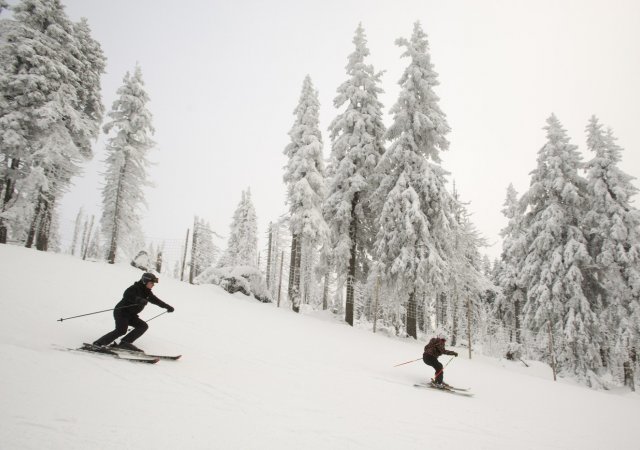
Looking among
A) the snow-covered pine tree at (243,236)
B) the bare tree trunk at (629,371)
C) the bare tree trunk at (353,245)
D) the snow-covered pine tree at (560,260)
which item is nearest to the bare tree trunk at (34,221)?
the bare tree trunk at (353,245)

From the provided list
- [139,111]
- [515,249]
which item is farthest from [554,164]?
[139,111]

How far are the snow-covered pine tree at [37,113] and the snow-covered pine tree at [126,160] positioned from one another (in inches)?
→ 112

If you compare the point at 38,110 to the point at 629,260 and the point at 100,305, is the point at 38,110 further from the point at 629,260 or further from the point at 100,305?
the point at 629,260

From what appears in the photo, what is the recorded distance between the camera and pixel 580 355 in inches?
753

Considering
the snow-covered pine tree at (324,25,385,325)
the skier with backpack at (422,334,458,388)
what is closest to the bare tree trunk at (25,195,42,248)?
the snow-covered pine tree at (324,25,385,325)

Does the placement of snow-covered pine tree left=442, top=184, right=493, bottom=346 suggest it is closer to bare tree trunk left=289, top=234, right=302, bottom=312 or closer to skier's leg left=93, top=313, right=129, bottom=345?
bare tree trunk left=289, top=234, right=302, bottom=312

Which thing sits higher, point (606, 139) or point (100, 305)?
point (606, 139)

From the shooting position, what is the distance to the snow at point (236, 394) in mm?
3611

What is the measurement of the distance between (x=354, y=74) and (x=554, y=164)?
45.1 ft

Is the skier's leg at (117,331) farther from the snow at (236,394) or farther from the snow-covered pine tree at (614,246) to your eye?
the snow-covered pine tree at (614,246)

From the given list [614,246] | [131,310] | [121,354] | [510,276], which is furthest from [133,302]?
[510,276]

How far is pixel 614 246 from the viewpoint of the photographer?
19.3 metres

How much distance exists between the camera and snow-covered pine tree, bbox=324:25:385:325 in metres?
20.3

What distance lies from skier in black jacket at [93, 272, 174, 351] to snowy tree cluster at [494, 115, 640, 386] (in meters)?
19.3
